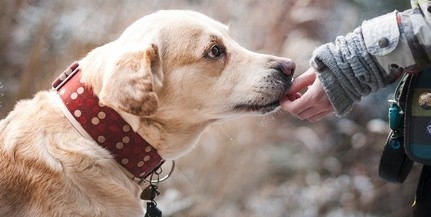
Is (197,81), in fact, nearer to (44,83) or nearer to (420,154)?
(420,154)

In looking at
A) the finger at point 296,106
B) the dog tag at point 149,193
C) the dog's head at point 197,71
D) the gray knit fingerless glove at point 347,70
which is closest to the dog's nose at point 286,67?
the dog's head at point 197,71

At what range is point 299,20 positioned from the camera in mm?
2734

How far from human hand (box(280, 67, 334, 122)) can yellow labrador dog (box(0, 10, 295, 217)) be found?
38 millimetres

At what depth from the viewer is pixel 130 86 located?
1434 mm

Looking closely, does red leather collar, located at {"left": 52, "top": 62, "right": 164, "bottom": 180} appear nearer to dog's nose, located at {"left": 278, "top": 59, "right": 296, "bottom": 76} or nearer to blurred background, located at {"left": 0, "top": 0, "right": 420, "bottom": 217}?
dog's nose, located at {"left": 278, "top": 59, "right": 296, "bottom": 76}

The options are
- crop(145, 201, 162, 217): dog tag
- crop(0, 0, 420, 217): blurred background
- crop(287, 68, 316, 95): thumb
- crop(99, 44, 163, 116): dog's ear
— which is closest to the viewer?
crop(99, 44, 163, 116): dog's ear

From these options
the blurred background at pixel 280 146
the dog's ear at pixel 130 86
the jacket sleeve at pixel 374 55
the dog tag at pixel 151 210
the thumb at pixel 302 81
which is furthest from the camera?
the blurred background at pixel 280 146

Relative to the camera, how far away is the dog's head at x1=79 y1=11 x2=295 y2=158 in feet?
5.27

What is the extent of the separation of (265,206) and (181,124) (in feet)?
4.21

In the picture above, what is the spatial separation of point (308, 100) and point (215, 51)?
343 millimetres

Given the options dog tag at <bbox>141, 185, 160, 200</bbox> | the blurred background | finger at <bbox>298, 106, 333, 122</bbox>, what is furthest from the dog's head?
the blurred background

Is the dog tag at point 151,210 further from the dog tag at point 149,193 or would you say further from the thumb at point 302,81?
the thumb at point 302,81

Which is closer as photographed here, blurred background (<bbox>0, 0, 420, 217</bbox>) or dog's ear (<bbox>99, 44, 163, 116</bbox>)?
dog's ear (<bbox>99, 44, 163, 116</bbox>)

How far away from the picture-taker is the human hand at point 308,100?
1.45 metres
